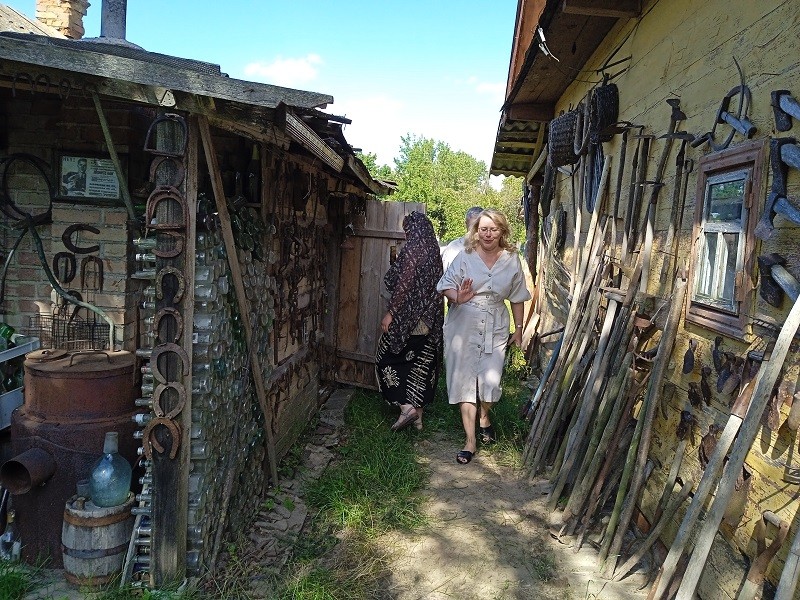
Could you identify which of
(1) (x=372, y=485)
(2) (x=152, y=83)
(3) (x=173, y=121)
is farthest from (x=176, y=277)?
(1) (x=372, y=485)

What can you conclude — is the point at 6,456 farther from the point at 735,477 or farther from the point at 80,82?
the point at 735,477

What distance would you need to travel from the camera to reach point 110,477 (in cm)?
270

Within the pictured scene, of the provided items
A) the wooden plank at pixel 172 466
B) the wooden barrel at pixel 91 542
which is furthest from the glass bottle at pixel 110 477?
the wooden plank at pixel 172 466

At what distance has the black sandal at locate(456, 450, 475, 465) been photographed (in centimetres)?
459

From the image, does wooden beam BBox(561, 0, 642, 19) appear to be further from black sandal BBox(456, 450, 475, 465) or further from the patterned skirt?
black sandal BBox(456, 450, 475, 465)

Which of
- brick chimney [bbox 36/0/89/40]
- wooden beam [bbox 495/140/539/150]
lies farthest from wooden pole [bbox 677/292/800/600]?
brick chimney [bbox 36/0/89/40]

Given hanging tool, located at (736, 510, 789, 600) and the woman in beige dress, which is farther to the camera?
the woman in beige dress

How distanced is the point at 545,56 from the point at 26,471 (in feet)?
16.4

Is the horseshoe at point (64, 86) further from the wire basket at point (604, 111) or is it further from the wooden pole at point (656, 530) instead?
the wire basket at point (604, 111)

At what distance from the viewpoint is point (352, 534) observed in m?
3.46

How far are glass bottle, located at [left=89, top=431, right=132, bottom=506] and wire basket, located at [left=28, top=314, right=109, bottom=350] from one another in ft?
2.14

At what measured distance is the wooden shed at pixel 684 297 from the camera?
2.20m

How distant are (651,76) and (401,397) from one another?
308 cm

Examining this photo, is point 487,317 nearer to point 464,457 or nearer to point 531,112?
point 464,457
